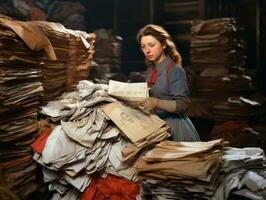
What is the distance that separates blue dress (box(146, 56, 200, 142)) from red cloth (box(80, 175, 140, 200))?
2.16 feet

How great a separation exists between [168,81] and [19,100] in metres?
1.29

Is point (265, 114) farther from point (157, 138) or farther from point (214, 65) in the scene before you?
point (157, 138)

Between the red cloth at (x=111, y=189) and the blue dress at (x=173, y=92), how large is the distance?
659 mm

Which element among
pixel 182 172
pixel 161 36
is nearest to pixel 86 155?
pixel 182 172

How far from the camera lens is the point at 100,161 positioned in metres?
2.94

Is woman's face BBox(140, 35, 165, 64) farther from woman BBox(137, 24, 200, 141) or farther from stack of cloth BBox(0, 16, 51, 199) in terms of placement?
stack of cloth BBox(0, 16, 51, 199)

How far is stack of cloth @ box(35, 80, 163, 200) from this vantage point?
9.55 feet

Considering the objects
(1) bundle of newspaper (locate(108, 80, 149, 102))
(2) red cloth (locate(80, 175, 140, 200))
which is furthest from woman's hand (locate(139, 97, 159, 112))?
(2) red cloth (locate(80, 175, 140, 200))

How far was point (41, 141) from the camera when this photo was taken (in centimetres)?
316

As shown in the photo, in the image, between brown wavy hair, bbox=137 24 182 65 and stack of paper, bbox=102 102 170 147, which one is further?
brown wavy hair, bbox=137 24 182 65

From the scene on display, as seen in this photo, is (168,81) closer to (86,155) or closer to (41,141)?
(86,155)

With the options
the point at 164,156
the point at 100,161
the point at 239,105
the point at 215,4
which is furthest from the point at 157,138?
the point at 215,4

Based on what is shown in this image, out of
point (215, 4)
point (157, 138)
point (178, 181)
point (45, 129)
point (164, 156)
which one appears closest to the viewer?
point (178, 181)

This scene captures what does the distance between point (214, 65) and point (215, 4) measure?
6.84 ft
